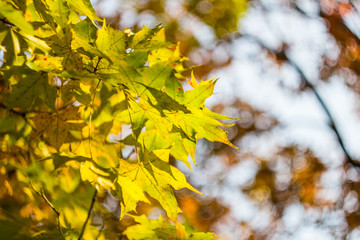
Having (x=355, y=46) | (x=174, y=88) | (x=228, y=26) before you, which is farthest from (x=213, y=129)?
→ (x=228, y=26)

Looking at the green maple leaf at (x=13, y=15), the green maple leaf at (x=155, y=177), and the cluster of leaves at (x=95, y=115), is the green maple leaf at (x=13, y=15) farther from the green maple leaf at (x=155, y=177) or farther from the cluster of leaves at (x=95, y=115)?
the green maple leaf at (x=155, y=177)

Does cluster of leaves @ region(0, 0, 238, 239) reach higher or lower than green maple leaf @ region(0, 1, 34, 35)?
lower

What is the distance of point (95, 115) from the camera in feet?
3.02

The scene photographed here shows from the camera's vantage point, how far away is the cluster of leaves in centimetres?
69

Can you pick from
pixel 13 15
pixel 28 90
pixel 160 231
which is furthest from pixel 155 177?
pixel 13 15

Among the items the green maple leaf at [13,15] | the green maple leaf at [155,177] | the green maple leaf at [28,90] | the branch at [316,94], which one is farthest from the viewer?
the branch at [316,94]

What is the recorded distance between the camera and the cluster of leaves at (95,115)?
0.69 metres

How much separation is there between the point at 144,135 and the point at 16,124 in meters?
0.37

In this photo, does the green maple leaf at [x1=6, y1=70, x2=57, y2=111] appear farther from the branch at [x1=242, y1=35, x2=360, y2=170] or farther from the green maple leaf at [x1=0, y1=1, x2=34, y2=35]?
the branch at [x1=242, y1=35, x2=360, y2=170]

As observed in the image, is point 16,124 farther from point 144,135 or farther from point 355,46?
point 355,46

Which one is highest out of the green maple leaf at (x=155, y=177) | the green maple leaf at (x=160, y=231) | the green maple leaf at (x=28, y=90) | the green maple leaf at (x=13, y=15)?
the green maple leaf at (x=13, y=15)

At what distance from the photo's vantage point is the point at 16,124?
0.93 metres

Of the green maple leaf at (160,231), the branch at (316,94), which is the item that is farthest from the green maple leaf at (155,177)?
the branch at (316,94)

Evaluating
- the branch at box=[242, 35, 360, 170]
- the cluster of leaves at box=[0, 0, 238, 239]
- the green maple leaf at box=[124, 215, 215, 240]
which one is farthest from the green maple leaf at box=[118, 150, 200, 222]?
the branch at box=[242, 35, 360, 170]
